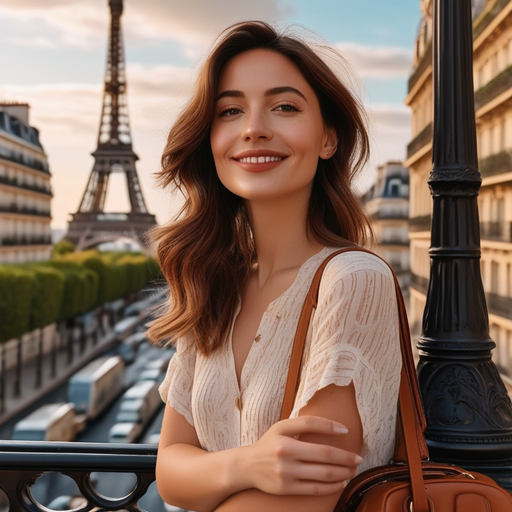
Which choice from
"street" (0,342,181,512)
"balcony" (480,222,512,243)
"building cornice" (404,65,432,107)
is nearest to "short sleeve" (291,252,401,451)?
"street" (0,342,181,512)

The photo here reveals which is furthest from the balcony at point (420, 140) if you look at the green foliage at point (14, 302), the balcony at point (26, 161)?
the balcony at point (26, 161)

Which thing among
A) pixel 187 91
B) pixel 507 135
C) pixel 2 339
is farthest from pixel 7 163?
pixel 187 91

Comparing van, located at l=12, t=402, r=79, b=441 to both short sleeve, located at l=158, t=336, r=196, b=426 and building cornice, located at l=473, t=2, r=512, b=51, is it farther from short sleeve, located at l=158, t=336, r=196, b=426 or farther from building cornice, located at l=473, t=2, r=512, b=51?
short sleeve, located at l=158, t=336, r=196, b=426

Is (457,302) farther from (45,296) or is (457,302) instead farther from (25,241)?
(25,241)

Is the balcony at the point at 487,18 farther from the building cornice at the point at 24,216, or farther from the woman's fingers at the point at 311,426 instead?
A: the building cornice at the point at 24,216

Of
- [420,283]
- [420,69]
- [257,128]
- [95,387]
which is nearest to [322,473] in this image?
[257,128]

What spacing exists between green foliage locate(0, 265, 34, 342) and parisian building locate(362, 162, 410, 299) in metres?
Answer: 20.0

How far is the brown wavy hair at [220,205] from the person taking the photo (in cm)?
173

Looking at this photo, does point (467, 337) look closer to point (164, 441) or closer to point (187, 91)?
point (164, 441)

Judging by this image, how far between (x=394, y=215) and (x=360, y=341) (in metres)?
43.2

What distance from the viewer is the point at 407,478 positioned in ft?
4.63

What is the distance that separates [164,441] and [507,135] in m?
14.7

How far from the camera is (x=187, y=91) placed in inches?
73.2

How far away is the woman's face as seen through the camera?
1.66m
